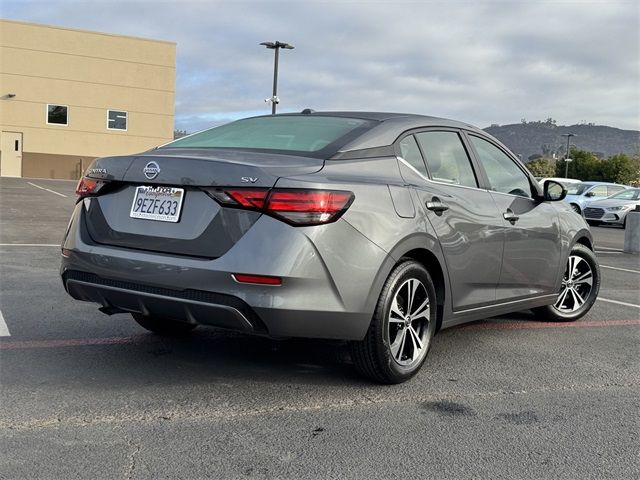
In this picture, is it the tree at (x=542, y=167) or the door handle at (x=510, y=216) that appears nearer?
the door handle at (x=510, y=216)

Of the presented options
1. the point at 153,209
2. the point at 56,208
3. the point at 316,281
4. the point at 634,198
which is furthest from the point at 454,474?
the point at 634,198

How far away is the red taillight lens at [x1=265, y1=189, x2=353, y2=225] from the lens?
3.23 metres

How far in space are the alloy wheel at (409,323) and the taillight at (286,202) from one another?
0.75 meters

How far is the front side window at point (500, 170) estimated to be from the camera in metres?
4.81

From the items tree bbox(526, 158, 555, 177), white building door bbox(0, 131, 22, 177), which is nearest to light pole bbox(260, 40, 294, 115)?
white building door bbox(0, 131, 22, 177)

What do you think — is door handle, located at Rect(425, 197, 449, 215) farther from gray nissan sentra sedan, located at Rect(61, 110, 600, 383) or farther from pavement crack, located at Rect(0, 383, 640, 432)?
pavement crack, located at Rect(0, 383, 640, 432)

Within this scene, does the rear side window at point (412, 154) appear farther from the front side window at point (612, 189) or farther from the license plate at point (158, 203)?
the front side window at point (612, 189)

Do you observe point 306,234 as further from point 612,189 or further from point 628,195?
point 612,189

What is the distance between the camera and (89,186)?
383cm

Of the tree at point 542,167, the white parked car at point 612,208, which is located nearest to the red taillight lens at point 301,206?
the white parked car at point 612,208

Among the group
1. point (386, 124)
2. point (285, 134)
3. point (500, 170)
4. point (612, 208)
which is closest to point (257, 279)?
point (285, 134)

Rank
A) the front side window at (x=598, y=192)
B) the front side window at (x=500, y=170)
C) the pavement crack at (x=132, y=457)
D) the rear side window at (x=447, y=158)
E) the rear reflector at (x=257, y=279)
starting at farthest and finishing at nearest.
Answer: the front side window at (x=598, y=192) → the front side window at (x=500, y=170) → the rear side window at (x=447, y=158) → the rear reflector at (x=257, y=279) → the pavement crack at (x=132, y=457)

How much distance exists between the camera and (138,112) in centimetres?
4197

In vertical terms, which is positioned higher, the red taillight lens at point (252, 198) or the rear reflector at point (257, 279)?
the red taillight lens at point (252, 198)
